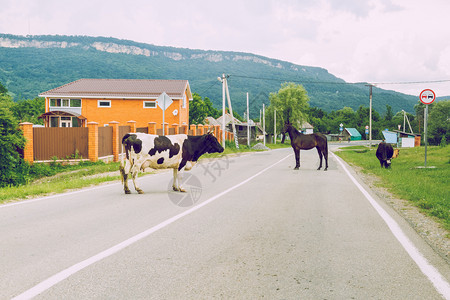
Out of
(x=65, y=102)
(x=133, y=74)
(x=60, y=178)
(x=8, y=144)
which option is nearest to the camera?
(x=8, y=144)

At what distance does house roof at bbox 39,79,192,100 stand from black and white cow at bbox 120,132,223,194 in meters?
33.3

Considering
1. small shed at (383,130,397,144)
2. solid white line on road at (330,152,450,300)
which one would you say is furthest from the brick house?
solid white line on road at (330,152,450,300)

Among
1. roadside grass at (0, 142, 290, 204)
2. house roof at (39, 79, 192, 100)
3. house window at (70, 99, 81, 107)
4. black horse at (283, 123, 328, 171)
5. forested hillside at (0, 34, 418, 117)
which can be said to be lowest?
roadside grass at (0, 142, 290, 204)

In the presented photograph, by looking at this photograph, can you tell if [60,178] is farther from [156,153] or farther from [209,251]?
[209,251]

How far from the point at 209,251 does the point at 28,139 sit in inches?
602

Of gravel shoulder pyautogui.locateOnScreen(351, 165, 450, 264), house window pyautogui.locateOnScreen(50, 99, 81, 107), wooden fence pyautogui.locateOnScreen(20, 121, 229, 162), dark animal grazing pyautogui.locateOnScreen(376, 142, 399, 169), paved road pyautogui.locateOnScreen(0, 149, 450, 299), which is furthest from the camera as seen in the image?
house window pyautogui.locateOnScreen(50, 99, 81, 107)

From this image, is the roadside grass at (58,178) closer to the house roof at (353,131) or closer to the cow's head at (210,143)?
the cow's head at (210,143)

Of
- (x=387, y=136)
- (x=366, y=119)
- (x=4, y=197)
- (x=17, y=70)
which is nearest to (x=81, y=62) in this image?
(x=17, y=70)

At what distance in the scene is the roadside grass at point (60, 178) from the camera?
439 inches

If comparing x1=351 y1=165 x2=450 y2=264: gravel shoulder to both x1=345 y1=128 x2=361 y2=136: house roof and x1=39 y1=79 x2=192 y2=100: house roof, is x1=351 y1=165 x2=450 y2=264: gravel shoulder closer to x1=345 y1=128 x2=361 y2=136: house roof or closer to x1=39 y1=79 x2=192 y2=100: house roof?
x1=39 y1=79 x2=192 y2=100: house roof

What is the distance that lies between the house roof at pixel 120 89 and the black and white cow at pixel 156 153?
33.3 metres

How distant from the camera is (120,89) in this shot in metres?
45.8

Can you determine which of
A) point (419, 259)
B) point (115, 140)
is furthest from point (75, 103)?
point (419, 259)

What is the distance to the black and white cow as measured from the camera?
1049 cm
